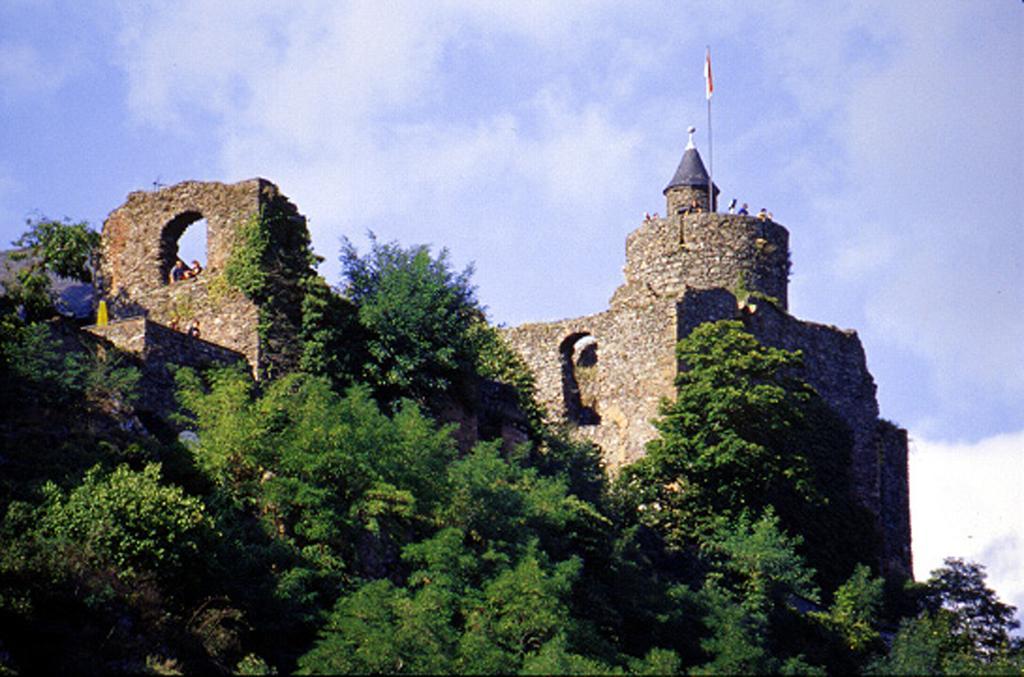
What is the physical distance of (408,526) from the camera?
105 feet

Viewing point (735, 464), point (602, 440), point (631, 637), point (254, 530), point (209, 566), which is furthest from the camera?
point (602, 440)

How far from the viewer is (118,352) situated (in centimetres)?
3334

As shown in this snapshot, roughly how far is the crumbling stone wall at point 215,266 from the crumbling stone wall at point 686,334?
9519 mm

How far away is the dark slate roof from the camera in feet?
163

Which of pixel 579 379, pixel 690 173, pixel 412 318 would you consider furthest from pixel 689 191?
pixel 412 318

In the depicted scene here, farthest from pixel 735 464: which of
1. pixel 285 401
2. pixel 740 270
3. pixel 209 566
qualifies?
pixel 209 566

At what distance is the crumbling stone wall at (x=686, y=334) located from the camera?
4412 cm

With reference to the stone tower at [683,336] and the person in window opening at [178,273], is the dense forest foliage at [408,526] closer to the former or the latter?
the stone tower at [683,336]

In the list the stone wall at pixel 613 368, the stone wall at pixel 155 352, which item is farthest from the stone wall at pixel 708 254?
the stone wall at pixel 155 352

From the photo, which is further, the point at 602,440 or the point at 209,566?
the point at 602,440

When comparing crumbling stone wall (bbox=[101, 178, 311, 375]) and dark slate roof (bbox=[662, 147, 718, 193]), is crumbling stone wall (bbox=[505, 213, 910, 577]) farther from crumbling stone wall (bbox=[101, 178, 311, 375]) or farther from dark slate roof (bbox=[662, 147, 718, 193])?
crumbling stone wall (bbox=[101, 178, 311, 375])

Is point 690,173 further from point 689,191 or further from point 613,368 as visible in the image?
point 613,368

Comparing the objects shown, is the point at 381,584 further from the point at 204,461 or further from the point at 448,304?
the point at 448,304

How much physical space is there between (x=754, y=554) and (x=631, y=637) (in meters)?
6.30
